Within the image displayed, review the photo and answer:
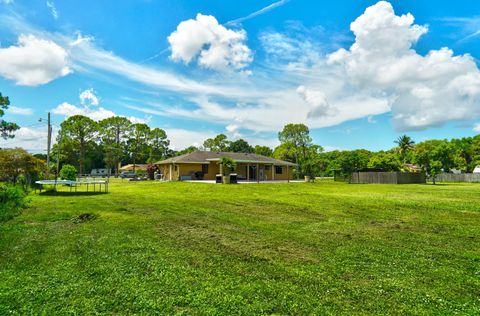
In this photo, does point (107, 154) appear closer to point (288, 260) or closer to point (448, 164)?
point (288, 260)

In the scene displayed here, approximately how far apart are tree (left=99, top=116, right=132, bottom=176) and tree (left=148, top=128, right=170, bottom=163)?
5.32 metres

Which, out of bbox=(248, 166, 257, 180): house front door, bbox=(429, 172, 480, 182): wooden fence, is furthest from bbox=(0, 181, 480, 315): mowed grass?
bbox=(429, 172, 480, 182): wooden fence

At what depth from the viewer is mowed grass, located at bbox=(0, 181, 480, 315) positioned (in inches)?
130

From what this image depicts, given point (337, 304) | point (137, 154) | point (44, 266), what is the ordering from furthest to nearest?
point (137, 154), point (44, 266), point (337, 304)

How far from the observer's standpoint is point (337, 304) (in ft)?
10.8

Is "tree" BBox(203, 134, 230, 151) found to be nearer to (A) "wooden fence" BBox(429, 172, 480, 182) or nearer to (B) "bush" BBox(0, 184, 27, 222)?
(A) "wooden fence" BBox(429, 172, 480, 182)

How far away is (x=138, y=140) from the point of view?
58.0 meters

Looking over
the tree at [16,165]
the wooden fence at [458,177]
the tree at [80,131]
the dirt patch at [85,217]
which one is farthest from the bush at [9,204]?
the wooden fence at [458,177]

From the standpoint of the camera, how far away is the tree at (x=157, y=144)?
59.3 m

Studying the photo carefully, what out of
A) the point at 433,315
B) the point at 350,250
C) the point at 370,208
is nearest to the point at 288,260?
the point at 350,250

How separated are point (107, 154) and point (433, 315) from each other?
59.9 metres

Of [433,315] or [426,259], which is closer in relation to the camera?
[433,315]

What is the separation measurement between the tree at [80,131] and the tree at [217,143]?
24900 millimetres

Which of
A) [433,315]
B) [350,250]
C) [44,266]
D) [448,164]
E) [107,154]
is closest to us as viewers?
[433,315]
